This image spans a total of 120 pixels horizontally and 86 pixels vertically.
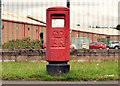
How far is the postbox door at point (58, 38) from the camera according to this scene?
24.8ft

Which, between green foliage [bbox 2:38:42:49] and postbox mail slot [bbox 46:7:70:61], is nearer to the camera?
postbox mail slot [bbox 46:7:70:61]

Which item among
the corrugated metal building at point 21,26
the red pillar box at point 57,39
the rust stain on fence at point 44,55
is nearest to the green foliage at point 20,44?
the rust stain on fence at point 44,55

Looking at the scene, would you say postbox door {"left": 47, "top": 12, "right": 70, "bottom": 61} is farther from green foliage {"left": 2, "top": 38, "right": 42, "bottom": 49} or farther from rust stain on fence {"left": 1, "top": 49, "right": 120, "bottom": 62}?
green foliage {"left": 2, "top": 38, "right": 42, "bottom": 49}

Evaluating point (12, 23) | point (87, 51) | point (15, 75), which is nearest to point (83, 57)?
point (87, 51)

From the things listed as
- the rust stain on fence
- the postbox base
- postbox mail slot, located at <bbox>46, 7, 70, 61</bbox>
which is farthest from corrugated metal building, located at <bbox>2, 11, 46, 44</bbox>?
the postbox base

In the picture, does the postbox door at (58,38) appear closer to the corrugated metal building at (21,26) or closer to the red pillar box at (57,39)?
the red pillar box at (57,39)

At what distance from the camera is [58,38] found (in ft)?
24.9

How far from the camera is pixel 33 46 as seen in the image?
13.2 metres

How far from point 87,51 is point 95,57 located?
1.70 ft

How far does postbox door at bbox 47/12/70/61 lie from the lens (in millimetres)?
7574

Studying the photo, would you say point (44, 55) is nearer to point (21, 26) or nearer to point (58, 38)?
point (58, 38)

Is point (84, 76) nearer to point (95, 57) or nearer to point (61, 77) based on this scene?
point (61, 77)

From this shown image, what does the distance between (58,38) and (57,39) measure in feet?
0.16

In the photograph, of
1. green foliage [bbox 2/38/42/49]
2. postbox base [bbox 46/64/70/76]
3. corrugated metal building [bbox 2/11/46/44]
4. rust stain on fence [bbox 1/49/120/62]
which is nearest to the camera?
postbox base [bbox 46/64/70/76]
